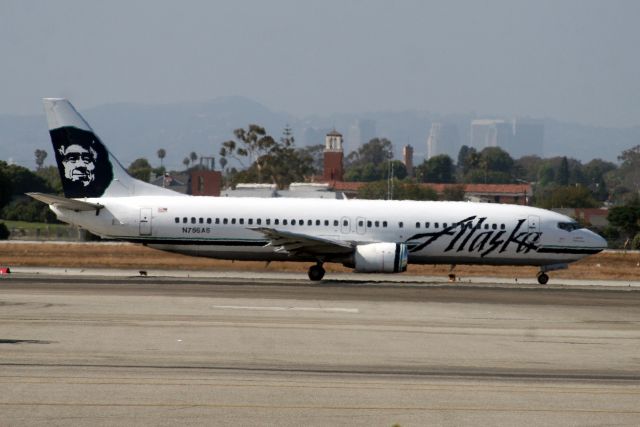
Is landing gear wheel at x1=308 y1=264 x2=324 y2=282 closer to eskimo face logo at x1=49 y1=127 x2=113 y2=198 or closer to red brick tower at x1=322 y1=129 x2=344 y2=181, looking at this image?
eskimo face logo at x1=49 y1=127 x2=113 y2=198

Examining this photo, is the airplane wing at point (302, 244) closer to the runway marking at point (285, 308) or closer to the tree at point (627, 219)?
the runway marking at point (285, 308)

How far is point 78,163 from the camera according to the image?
44719 mm

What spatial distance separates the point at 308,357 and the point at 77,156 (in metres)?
25.5

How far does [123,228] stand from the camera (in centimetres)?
4372

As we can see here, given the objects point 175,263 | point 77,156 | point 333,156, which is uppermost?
point 333,156

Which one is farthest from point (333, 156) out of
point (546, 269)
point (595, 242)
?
point (595, 242)

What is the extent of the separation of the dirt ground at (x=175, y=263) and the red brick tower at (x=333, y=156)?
12352 centimetres

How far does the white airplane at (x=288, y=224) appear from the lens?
1721 inches

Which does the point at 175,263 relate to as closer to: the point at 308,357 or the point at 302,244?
the point at 302,244

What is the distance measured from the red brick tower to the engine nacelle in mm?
143172

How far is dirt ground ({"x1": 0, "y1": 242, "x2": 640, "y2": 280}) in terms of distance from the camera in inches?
2013

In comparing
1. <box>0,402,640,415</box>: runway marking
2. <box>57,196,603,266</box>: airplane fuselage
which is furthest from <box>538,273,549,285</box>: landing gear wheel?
<box>0,402,640,415</box>: runway marking

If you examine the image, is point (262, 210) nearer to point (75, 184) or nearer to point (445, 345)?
point (75, 184)

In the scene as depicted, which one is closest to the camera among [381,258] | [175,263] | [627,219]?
[381,258]
